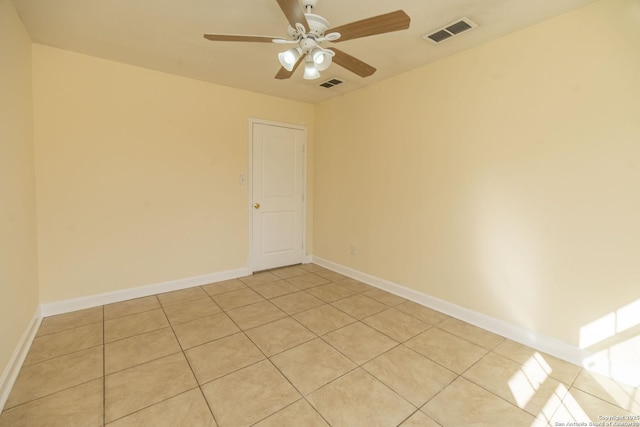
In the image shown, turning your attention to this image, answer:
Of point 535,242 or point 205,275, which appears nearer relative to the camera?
point 535,242

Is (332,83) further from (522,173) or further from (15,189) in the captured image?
(15,189)

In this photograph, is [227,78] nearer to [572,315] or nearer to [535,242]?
[535,242]

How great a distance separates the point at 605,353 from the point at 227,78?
4312 millimetres

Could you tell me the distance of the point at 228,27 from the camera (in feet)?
7.45

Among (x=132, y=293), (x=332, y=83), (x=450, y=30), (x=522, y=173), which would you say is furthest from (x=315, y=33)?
(x=132, y=293)

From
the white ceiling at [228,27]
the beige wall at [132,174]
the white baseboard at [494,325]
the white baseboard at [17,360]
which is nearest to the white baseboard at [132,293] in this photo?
the beige wall at [132,174]

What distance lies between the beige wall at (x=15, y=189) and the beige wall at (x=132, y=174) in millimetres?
184

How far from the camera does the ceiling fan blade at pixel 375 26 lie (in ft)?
4.99

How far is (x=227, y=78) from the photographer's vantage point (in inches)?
132

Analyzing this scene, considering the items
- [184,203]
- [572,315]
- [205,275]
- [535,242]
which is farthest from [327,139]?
[572,315]

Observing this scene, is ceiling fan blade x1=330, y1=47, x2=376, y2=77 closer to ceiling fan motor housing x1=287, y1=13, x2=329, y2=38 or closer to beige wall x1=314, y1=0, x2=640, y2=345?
ceiling fan motor housing x1=287, y1=13, x2=329, y2=38

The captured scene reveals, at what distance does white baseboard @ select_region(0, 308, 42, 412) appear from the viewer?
1669 mm

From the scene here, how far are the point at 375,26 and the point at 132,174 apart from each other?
9.43 ft

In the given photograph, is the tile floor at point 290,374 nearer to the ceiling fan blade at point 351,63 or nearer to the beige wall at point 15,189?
the beige wall at point 15,189
